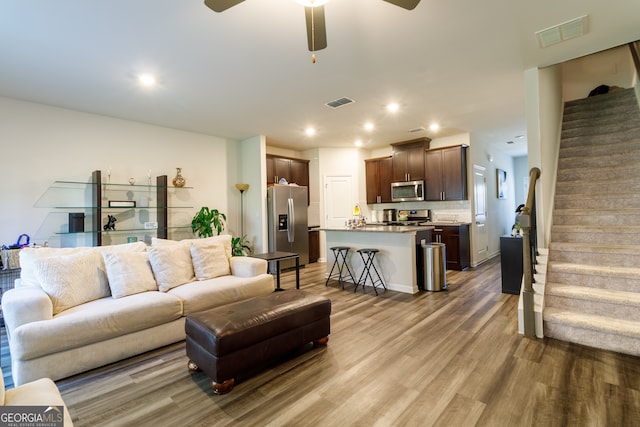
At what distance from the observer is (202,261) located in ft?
11.5

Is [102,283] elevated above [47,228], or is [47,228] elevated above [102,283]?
[47,228]

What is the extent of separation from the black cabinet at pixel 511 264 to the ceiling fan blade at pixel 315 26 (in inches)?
143

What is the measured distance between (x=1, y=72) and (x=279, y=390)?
433 centimetres

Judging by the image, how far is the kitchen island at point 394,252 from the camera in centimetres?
433

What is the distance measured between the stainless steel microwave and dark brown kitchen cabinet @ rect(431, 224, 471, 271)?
35.0 inches

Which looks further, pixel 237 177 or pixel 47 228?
pixel 237 177

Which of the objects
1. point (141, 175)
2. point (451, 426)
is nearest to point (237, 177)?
point (141, 175)

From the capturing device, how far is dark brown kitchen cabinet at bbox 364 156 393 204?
716cm

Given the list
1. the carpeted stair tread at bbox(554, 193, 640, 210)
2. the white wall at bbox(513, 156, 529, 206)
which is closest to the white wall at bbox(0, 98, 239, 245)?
the carpeted stair tread at bbox(554, 193, 640, 210)

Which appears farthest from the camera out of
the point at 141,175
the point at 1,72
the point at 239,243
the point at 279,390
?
the point at 239,243

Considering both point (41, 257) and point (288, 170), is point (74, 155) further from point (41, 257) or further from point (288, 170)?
point (288, 170)

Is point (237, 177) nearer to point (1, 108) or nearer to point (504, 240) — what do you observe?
point (1, 108)

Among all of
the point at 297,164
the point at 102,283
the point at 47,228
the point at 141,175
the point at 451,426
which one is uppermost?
the point at 297,164

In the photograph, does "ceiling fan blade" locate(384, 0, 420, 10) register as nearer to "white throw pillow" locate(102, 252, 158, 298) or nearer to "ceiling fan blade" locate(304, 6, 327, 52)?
"ceiling fan blade" locate(304, 6, 327, 52)
